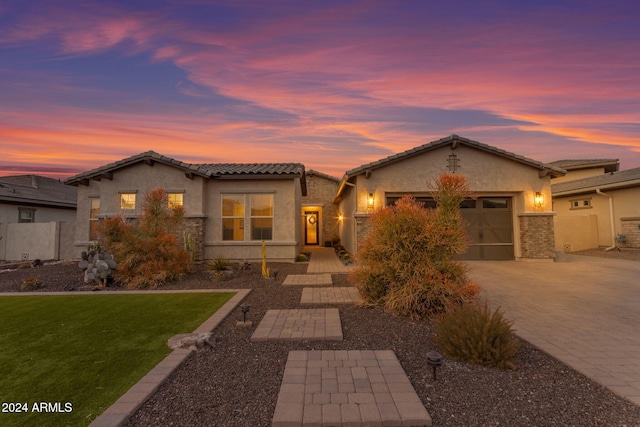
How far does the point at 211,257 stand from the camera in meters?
12.2

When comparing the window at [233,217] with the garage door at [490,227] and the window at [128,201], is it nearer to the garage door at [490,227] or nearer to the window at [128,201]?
the window at [128,201]

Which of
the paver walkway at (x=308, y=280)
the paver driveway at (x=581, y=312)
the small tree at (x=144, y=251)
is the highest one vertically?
the small tree at (x=144, y=251)

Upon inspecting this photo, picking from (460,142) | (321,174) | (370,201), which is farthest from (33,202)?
(460,142)

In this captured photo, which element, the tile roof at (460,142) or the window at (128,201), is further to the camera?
the window at (128,201)

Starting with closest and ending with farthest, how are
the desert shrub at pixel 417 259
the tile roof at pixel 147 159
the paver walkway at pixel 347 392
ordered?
the paver walkway at pixel 347 392, the desert shrub at pixel 417 259, the tile roof at pixel 147 159

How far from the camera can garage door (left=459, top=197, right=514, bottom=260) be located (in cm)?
1293

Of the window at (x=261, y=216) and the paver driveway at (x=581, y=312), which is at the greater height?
the window at (x=261, y=216)

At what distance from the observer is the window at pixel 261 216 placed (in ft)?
40.7

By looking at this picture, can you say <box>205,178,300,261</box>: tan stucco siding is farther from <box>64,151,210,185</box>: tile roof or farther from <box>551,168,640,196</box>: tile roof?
<box>551,168,640,196</box>: tile roof

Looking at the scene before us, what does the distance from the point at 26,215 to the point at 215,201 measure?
13.7 m

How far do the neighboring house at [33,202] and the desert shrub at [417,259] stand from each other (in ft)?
67.9

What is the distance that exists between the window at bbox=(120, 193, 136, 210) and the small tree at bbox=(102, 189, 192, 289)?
12.4 ft

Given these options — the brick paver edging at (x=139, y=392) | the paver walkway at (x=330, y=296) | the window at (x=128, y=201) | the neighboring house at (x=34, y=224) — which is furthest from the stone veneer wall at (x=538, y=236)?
the neighboring house at (x=34, y=224)

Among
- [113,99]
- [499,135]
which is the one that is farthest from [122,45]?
[499,135]
